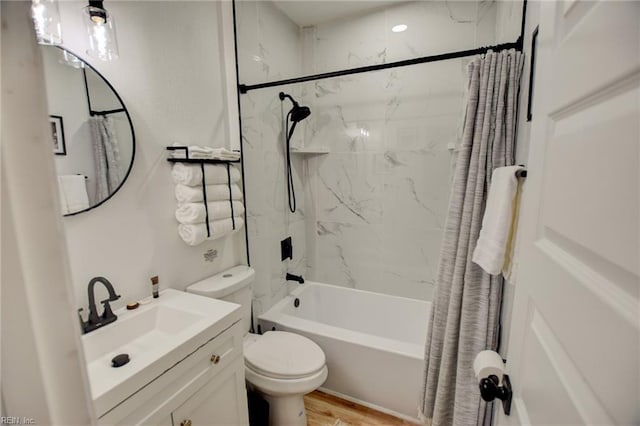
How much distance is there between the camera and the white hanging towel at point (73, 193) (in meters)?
1.10

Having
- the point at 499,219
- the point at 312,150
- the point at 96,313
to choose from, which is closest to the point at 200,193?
the point at 96,313

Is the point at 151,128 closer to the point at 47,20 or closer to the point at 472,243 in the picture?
the point at 47,20

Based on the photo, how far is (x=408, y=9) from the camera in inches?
86.8

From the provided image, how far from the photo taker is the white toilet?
1.55 m

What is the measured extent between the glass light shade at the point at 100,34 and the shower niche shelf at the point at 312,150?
4.85ft

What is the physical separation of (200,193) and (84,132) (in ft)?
1.73

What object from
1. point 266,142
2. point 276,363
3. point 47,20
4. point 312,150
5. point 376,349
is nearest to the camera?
point 47,20

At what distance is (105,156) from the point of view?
49.2 inches

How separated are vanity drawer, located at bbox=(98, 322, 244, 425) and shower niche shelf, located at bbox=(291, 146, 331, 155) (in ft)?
5.23

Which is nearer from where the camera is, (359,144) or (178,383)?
(178,383)

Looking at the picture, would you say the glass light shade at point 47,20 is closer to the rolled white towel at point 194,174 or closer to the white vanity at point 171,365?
the rolled white towel at point 194,174

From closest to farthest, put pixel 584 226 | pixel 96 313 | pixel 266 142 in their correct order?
pixel 584 226
pixel 96 313
pixel 266 142

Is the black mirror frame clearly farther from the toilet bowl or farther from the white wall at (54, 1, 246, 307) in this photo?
the toilet bowl

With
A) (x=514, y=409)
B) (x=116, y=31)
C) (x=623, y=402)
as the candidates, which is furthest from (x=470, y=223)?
(x=116, y=31)
